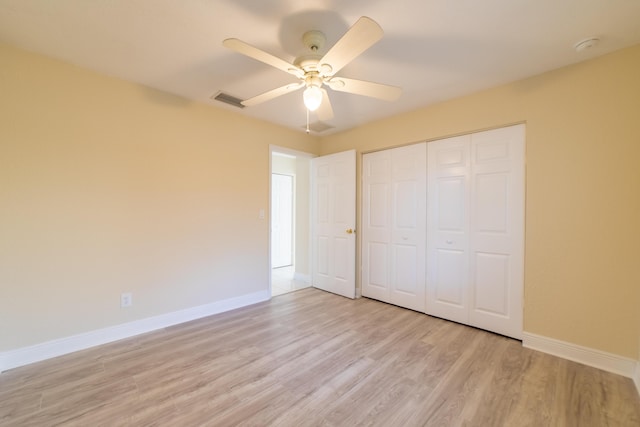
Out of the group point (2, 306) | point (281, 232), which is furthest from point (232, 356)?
point (281, 232)

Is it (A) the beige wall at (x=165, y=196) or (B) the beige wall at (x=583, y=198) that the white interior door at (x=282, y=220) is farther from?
(B) the beige wall at (x=583, y=198)

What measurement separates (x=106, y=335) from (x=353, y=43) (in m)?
3.08

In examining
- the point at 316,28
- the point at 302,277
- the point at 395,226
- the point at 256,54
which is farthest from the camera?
the point at 302,277

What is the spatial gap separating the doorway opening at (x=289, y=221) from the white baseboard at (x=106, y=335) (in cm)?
96

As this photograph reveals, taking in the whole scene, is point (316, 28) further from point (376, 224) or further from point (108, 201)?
point (376, 224)

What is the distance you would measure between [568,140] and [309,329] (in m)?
2.84

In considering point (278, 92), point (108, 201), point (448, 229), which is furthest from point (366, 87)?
point (108, 201)

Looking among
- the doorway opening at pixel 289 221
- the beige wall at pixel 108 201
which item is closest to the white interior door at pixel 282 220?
the doorway opening at pixel 289 221

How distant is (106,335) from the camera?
2.37m

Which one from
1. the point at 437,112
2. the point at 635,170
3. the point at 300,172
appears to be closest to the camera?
the point at 635,170

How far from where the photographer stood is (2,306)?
1950 millimetres

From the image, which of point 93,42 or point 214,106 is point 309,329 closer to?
point 214,106

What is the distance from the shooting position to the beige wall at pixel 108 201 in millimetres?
2010

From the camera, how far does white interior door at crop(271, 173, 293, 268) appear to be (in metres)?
5.78
